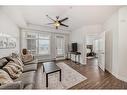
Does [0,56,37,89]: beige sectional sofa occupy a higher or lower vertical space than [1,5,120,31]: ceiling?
lower

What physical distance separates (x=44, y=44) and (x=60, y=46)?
1322 mm

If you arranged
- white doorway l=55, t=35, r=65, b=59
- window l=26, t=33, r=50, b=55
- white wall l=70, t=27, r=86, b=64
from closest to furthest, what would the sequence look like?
1. window l=26, t=33, r=50, b=55
2. white wall l=70, t=27, r=86, b=64
3. white doorway l=55, t=35, r=65, b=59

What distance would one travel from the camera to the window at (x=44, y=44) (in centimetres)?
608

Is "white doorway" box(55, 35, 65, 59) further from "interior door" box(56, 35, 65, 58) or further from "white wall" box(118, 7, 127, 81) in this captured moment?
"white wall" box(118, 7, 127, 81)

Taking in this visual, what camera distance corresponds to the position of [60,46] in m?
7.24

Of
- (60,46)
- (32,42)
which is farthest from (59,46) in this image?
(32,42)

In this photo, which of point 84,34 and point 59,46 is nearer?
point 84,34

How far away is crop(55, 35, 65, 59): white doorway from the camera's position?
7000 mm

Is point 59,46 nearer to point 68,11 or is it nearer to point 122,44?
point 68,11

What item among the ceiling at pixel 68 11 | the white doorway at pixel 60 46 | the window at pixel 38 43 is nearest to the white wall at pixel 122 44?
the ceiling at pixel 68 11

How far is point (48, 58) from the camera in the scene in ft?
21.2

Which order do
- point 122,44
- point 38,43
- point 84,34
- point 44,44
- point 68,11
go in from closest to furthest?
1. point 122,44
2. point 68,11
3. point 84,34
4. point 38,43
5. point 44,44

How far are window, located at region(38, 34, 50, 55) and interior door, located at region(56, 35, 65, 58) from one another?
769 millimetres

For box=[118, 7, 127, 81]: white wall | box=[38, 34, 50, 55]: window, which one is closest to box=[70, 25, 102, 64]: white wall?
box=[38, 34, 50, 55]: window
